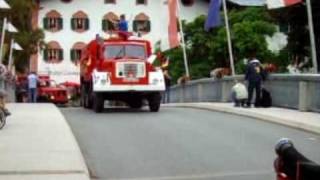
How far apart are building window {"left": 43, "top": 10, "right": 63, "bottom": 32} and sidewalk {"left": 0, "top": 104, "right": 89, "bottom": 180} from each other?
71063mm

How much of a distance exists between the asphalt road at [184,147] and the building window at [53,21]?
228 ft

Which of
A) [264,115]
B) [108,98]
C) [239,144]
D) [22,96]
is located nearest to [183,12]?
[22,96]

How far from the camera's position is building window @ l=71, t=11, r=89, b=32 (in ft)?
307

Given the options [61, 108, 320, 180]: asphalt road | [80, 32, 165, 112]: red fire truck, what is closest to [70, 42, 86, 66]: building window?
[80, 32, 165, 112]: red fire truck

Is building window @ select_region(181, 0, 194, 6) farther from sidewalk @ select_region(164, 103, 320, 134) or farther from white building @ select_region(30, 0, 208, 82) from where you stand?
sidewalk @ select_region(164, 103, 320, 134)

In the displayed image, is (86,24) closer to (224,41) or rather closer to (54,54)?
(54,54)

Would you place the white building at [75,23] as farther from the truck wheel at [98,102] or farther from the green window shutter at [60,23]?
the truck wheel at [98,102]

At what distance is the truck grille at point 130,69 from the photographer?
2933 centimetres

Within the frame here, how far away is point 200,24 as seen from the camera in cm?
7406

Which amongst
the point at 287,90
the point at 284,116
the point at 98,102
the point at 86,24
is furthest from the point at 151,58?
the point at 86,24

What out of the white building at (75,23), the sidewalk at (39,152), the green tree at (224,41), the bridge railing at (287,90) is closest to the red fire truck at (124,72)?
the bridge railing at (287,90)

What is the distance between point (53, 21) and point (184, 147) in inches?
3066

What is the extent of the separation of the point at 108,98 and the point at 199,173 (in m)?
17.6

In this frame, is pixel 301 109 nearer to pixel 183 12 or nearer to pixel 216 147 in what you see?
pixel 216 147
